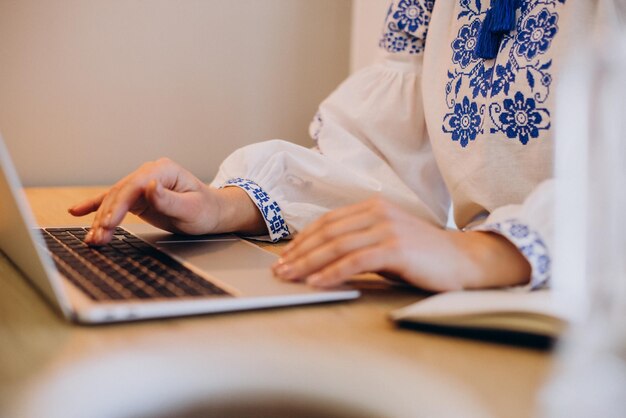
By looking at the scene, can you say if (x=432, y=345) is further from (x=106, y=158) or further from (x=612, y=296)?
(x=106, y=158)

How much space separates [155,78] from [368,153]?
0.58 meters

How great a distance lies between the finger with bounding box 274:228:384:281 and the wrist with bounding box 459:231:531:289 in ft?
0.24

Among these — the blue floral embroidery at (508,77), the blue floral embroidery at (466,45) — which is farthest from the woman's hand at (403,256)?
the blue floral embroidery at (466,45)

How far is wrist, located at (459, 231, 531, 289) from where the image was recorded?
1.81 feet

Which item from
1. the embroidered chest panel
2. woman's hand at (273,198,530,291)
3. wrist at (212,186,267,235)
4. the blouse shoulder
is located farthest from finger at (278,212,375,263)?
the blouse shoulder

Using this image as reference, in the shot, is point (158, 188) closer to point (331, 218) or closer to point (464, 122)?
point (331, 218)

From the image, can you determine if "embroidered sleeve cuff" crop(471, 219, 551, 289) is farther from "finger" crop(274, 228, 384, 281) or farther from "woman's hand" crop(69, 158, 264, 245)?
"woman's hand" crop(69, 158, 264, 245)

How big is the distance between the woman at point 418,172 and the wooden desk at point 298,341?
0.21 ft

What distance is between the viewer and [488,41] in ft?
2.88

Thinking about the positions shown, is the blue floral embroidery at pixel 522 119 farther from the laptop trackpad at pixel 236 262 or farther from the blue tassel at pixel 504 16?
the laptop trackpad at pixel 236 262

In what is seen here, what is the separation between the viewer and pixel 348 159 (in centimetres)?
101

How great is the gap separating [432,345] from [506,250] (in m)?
0.15

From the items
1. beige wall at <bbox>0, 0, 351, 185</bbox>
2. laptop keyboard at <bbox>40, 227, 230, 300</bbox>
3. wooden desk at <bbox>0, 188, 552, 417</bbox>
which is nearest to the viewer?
wooden desk at <bbox>0, 188, 552, 417</bbox>

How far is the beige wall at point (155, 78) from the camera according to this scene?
4.35 feet
